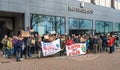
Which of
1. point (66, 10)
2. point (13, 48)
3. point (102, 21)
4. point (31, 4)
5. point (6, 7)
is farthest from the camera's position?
point (102, 21)

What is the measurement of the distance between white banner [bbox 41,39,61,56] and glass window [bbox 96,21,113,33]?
1486cm

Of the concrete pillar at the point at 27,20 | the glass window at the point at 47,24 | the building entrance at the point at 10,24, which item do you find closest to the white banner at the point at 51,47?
the concrete pillar at the point at 27,20

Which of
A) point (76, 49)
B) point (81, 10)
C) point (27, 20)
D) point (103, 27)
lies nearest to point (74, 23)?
point (81, 10)

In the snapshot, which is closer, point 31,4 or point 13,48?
point 13,48

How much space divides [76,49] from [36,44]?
359 cm

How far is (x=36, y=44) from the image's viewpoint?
2278cm

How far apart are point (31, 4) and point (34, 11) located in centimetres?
73

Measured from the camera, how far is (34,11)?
26.7m

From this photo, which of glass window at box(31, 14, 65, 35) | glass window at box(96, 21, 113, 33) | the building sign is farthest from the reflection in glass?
glass window at box(31, 14, 65, 35)

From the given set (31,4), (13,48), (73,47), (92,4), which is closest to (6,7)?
(31,4)

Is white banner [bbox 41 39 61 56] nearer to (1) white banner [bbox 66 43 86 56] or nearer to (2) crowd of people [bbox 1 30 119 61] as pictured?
(2) crowd of people [bbox 1 30 119 61]

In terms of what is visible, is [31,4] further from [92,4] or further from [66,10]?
[92,4]

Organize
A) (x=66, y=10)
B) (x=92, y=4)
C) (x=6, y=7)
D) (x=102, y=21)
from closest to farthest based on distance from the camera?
(x=6, y=7) → (x=66, y=10) → (x=92, y=4) → (x=102, y=21)

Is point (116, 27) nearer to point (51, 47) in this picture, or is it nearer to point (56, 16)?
point (56, 16)
